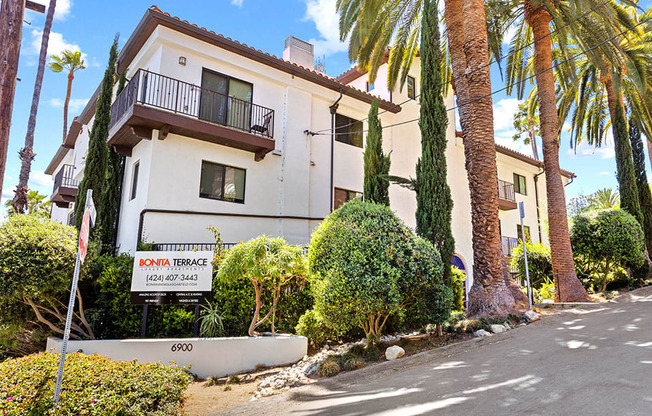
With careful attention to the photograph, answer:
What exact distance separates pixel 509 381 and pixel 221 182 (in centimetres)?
1015

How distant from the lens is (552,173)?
12.3 m

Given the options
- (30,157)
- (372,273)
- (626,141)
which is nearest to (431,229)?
(372,273)

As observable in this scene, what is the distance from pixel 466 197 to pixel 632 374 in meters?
15.6

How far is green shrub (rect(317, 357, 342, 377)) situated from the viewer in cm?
663

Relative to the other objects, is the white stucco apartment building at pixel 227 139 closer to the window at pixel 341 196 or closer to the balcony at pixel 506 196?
the window at pixel 341 196

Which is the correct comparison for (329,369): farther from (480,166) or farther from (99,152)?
(99,152)

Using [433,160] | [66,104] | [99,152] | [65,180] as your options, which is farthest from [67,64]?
[433,160]

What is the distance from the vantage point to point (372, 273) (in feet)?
22.1

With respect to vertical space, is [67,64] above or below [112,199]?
above

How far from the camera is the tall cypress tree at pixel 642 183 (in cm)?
1606

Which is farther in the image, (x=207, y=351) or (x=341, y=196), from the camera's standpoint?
(x=341, y=196)

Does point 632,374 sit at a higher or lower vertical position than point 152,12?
lower

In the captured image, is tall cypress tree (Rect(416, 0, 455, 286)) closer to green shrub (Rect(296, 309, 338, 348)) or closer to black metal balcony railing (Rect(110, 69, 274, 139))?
green shrub (Rect(296, 309, 338, 348))

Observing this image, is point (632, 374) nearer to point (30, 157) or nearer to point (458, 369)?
point (458, 369)
